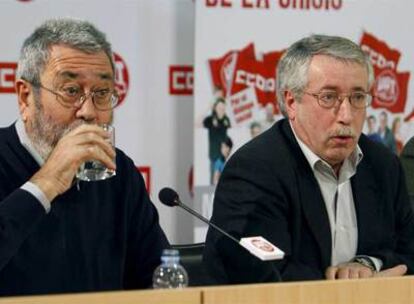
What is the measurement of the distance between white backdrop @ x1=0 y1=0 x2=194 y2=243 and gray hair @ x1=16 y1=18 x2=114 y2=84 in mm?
1407

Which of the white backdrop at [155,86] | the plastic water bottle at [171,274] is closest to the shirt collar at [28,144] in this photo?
the plastic water bottle at [171,274]

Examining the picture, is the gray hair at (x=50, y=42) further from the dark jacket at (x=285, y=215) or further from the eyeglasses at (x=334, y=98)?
the eyeglasses at (x=334, y=98)

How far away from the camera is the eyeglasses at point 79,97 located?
2.30 metres

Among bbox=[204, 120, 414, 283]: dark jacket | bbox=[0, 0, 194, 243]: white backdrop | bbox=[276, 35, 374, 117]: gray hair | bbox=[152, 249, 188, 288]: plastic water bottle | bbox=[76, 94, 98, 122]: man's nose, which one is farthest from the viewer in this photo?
bbox=[0, 0, 194, 243]: white backdrop

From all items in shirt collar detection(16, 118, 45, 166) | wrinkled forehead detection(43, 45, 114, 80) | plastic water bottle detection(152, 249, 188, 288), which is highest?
wrinkled forehead detection(43, 45, 114, 80)

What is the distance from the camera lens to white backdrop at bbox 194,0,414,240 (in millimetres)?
3895

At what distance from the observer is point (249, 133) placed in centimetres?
399

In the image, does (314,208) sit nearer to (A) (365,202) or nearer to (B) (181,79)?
(A) (365,202)

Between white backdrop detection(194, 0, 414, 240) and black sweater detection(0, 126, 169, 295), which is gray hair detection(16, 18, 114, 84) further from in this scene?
white backdrop detection(194, 0, 414, 240)

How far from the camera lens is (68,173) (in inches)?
85.4

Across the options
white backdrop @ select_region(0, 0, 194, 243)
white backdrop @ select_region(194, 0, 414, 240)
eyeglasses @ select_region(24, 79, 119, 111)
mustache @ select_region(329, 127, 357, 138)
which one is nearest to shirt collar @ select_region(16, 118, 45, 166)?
eyeglasses @ select_region(24, 79, 119, 111)

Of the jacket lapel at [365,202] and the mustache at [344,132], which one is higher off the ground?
the mustache at [344,132]

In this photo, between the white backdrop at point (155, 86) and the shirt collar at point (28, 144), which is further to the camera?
the white backdrop at point (155, 86)

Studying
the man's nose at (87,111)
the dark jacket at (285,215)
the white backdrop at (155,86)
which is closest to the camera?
the man's nose at (87,111)
